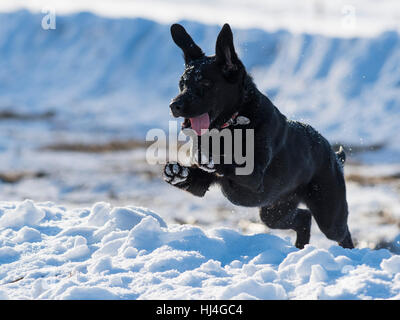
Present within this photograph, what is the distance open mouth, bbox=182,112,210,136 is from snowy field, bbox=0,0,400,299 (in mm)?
740

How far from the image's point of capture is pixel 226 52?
353cm

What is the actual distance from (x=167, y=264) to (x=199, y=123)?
1052 millimetres

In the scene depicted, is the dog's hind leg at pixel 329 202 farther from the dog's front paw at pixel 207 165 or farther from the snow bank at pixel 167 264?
the dog's front paw at pixel 207 165

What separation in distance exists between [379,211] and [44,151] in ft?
39.5

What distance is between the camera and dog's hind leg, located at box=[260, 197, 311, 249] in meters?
4.50

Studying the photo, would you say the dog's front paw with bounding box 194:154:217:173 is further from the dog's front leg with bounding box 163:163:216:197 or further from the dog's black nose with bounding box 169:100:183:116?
the dog's black nose with bounding box 169:100:183:116

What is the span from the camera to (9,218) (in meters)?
4.13

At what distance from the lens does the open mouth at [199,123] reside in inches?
140

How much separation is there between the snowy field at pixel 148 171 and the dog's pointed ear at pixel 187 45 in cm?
39

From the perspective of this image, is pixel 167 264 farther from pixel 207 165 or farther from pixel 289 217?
pixel 289 217

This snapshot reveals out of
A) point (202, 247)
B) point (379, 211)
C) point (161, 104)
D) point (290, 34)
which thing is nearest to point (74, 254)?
point (202, 247)

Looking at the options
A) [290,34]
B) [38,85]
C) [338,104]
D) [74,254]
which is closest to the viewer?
[74,254]
